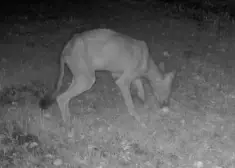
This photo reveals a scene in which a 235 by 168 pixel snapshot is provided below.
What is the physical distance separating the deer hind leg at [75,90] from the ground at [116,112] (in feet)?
0.63

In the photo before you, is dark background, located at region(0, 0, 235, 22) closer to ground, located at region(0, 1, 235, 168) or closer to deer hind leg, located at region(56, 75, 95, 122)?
ground, located at region(0, 1, 235, 168)

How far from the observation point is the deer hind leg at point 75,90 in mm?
7707

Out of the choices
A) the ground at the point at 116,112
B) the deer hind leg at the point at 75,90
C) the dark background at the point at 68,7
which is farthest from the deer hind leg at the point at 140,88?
the dark background at the point at 68,7

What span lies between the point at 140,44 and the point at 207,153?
2746 mm

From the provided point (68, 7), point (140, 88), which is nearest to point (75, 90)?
point (140, 88)

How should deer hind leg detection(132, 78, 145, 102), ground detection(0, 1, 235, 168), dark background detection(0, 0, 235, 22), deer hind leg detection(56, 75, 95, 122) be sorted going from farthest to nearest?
dark background detection(0, 0, 235, 22) → deer hind leg detection(132, 78, 145, 102) → deer hind leg detection(56, 75, 95, 122) → ground detection(0, 1, 235, 168)

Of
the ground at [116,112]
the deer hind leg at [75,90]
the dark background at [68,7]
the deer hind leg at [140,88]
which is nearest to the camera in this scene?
the ground at [116,112]

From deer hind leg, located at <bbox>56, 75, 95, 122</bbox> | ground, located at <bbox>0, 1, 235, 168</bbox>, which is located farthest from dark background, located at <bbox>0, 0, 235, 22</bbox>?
deer hind leg, located at <bbox>56, 75, 95, 122</bbox>

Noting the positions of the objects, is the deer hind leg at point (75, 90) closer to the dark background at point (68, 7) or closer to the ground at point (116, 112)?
the ground at point (116, 112)

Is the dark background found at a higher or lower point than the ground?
higher

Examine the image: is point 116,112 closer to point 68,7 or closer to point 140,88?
point 140,88

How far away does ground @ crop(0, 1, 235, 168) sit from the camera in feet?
22.2

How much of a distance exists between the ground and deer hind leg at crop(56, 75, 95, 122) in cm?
19

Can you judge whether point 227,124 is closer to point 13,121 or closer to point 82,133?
point 82,133
